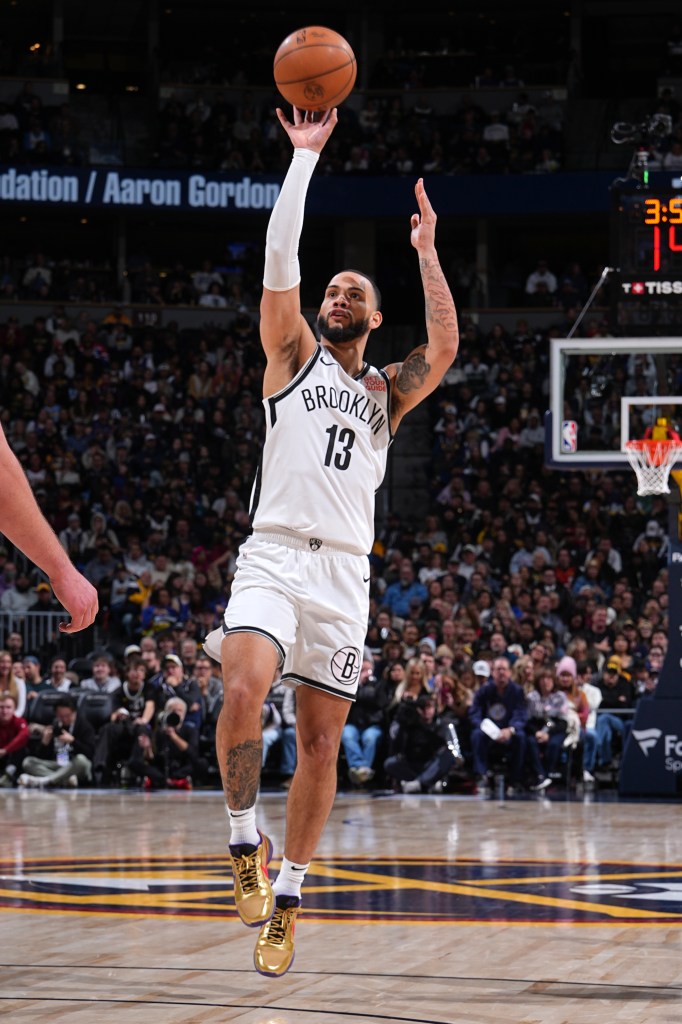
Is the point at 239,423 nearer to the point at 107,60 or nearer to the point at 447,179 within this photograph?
the point at 447,179

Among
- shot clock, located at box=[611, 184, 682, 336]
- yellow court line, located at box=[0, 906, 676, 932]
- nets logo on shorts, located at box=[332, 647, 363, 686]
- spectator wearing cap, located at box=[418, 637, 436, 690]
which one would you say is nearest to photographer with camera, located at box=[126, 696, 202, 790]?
spectator wearing cap, located at box=[418, 637, 436, 690]

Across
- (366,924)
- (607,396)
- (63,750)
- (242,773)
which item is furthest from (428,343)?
(607,396)

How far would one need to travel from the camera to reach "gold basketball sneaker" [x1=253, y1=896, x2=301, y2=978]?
5.30 m

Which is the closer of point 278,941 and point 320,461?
point 278,941

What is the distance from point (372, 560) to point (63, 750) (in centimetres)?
618

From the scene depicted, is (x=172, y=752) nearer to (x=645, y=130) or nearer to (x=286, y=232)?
(x=645, y=130)

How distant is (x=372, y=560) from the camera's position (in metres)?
20.7

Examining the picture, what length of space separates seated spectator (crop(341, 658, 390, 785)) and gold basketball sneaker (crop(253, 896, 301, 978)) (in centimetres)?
987

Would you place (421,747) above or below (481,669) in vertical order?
below

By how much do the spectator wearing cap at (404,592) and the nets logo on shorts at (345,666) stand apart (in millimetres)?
13095

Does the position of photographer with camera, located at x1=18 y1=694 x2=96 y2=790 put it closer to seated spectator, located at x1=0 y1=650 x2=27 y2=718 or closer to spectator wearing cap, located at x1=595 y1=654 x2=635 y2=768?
seated spectator, located at x1=0 y1=650 x2=27 y2=718

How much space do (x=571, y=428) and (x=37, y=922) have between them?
28.2 ft

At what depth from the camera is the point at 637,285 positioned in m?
13.4

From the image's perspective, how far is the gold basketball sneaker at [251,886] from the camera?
17.3 feet
